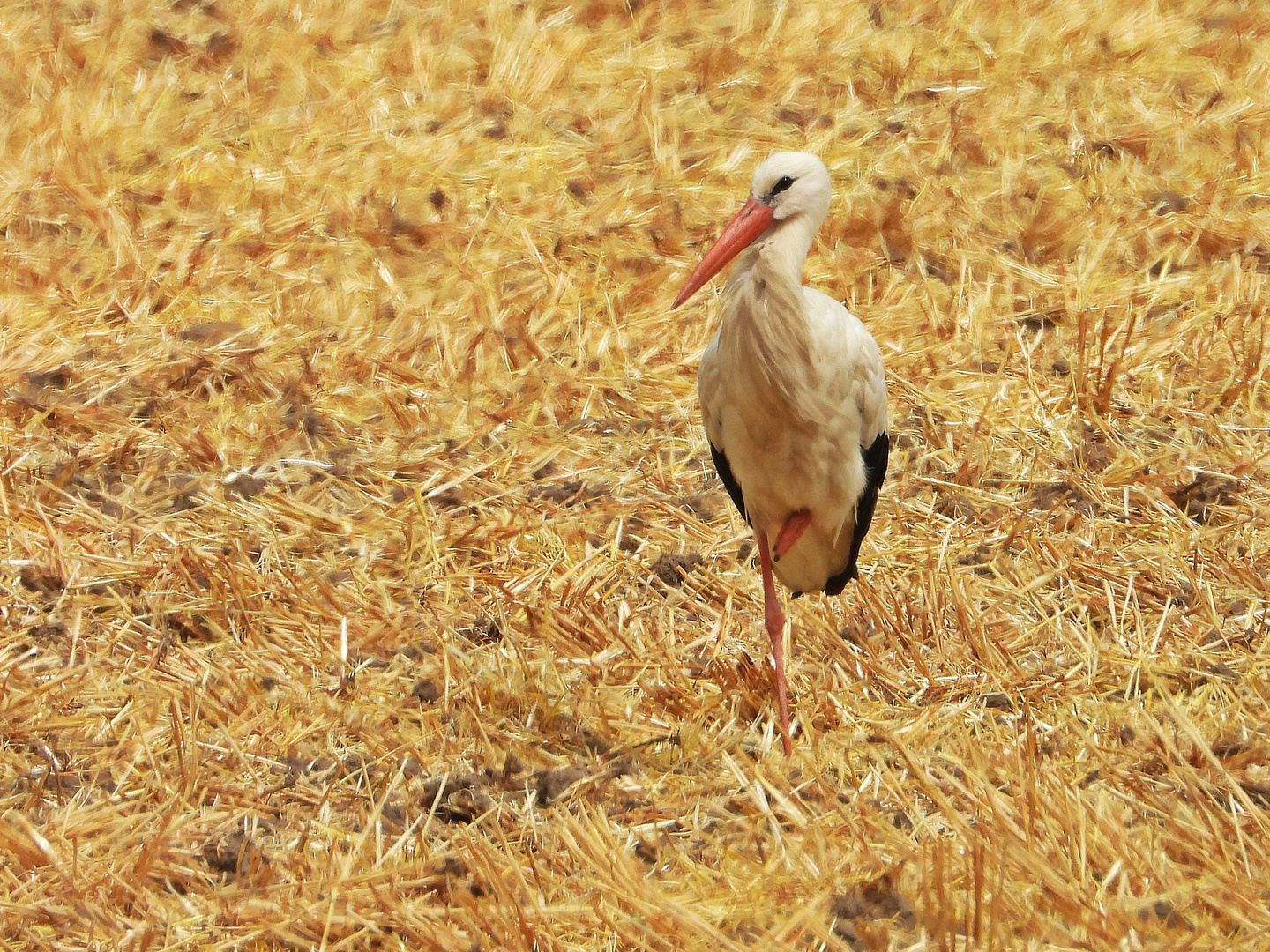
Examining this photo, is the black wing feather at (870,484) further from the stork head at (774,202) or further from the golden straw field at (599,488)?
the stork head at (774,202)

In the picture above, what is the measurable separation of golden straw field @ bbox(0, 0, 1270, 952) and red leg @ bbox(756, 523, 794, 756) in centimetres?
6

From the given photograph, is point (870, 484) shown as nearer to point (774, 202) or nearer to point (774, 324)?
point (774, 324)

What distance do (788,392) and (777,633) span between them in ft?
1.94

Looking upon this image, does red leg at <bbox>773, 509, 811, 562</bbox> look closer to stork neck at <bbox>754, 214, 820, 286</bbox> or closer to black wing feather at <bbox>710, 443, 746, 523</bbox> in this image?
black wing feather at <bbox>710, 443, 746, 523</bbox>

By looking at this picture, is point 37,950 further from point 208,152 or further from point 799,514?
point 208,152

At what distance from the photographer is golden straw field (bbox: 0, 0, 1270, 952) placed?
2604 mm

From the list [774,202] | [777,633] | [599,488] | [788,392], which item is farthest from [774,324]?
[599,488]

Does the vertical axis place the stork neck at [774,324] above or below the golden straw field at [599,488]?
above

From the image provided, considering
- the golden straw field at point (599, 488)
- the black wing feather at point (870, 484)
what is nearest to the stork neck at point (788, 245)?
the black wing feather at point (870, 484)

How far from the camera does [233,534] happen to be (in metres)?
3.86

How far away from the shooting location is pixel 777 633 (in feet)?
10.8

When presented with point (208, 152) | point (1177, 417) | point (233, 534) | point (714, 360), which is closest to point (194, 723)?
point (233, 534)

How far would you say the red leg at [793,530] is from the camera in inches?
133

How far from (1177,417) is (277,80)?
429 centimetres
